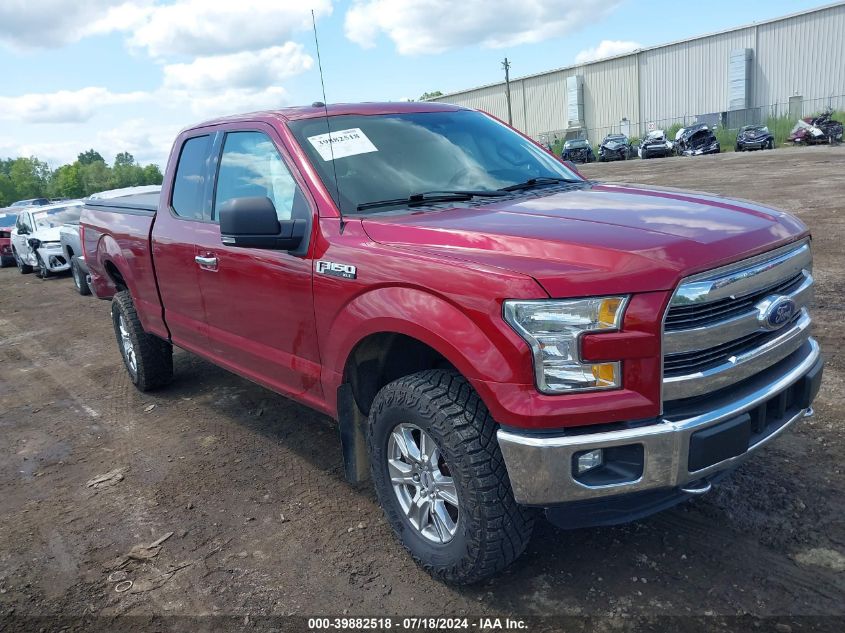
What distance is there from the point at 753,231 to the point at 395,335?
148cm

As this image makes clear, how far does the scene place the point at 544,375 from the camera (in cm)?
238

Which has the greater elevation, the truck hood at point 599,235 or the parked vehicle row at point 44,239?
the truck hood at point 599,235

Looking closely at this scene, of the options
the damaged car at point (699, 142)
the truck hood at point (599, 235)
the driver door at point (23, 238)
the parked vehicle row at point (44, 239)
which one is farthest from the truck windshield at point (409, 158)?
the damaged car at point (699, 142)

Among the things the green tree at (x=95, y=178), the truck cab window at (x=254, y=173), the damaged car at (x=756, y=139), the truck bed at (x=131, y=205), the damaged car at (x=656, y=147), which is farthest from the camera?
the green tree at (x=95, y=178)

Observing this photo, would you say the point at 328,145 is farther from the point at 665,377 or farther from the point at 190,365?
the point at 190,365

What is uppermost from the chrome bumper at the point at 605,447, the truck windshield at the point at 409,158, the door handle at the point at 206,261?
the truck windshield at the point at 409,158

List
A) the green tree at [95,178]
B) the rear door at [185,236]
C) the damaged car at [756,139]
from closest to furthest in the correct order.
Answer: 1. the rear door at [185,236]
2. the damaged car at [756,139]
3. the green tree at [95,178]

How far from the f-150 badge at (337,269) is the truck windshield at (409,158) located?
27 centimetres

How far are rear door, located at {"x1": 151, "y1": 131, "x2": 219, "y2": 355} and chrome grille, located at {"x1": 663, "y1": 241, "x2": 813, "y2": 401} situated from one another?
280cm

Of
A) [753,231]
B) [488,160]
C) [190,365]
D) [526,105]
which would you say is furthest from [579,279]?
[526,105]

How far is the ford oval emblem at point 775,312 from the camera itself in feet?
8.59

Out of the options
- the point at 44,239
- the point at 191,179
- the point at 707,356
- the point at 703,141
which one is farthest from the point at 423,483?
the point at 703,141

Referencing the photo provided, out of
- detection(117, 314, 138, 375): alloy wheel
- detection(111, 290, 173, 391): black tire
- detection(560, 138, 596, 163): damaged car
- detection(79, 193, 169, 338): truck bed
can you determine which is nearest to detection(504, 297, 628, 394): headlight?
detection(79, 193, 169, 338): truck bed

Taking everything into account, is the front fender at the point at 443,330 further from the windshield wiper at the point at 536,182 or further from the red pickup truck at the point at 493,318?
the windshield wiper at the point at 536,182
